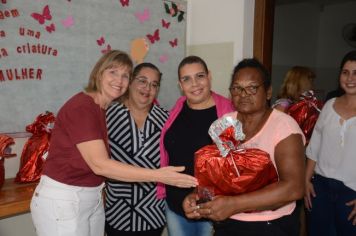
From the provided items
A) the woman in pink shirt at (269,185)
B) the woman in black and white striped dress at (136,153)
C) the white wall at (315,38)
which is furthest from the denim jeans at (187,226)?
the white wall at (315,38)

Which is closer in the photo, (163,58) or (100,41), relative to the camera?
(100,41)

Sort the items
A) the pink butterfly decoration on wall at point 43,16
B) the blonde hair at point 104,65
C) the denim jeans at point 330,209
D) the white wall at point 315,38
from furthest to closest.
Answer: the white wall at point 315,38 → the pink butterfly decoration on wall at point 43,16 → the denim jeans at point 330,209 → the blonde hair at point 104,65

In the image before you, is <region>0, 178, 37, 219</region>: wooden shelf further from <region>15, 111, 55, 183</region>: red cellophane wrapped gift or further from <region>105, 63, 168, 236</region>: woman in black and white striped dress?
<region>105, 63, 168, 236</region>: woman in black and white striped dress

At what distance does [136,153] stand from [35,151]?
1.99ft

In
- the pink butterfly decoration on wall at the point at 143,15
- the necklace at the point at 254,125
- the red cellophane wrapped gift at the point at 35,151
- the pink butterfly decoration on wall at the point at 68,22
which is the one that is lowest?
the red cellophane wrapped gift at the point at 35,151

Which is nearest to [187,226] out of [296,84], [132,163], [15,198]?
[132,163]

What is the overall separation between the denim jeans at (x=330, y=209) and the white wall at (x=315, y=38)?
3.14 meters

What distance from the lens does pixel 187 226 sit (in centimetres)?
177

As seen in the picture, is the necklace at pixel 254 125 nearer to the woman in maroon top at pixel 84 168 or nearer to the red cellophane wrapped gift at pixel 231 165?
the red cellophane wrapped gift at pixel 231 165

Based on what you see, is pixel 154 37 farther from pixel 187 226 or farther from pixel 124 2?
pixel 187 226

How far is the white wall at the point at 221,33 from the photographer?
250 cm

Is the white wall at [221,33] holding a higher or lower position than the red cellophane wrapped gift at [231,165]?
higher

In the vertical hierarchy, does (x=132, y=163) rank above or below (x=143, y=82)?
below

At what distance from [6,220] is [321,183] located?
6.32ft
